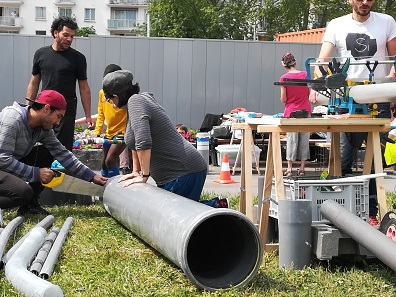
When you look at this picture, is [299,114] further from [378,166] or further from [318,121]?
[378,166]

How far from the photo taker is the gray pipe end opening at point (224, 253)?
4.74 metres

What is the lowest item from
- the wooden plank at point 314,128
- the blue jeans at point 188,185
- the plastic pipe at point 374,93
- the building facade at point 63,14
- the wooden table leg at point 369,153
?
the blue jeans at point 188,185

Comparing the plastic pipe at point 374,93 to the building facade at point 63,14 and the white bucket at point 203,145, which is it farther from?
the building facade at point 63,14

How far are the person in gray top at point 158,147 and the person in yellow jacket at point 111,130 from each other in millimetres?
2525

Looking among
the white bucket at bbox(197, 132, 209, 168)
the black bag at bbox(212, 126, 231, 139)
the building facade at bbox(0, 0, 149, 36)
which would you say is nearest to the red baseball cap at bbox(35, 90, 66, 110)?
the white bucket at bbox(197, 132, 209, 168)

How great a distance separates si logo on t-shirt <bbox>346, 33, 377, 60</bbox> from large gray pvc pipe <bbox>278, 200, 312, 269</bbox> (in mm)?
1653

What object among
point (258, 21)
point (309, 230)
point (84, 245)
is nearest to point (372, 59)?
point (309, 230)

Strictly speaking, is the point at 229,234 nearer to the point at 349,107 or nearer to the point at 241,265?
the point at 241,265

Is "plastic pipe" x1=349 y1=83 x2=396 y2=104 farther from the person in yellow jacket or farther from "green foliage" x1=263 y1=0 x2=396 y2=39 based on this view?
"green foliage" x1=263 y1=0 x2=396 y2=39

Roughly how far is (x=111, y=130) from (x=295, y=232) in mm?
5363

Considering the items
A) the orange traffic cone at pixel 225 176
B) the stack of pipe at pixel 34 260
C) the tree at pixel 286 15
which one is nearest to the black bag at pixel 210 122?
the orange traffic cone at pixel 225 176

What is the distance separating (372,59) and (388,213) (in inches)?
54.9

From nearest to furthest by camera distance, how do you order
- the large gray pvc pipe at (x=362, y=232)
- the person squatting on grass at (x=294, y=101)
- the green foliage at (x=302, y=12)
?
the large gray pvc pipe at (x=362, y=232) → the person squatting on grass at (x=294, y=101) → the green foliage at (x=302, y=12)

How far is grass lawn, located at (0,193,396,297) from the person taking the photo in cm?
461
